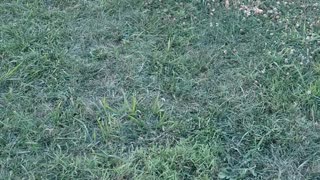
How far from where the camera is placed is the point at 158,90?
299cm

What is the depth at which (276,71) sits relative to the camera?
3045 millimetres

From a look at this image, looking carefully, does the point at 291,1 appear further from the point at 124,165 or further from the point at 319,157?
the point at 124,165

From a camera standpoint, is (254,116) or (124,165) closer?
(124,165)

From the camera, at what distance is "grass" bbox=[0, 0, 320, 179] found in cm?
256

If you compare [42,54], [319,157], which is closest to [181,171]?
[319,157]

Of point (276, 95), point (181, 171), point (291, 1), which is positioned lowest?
point (181, 171)

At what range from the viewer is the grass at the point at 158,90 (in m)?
2.56

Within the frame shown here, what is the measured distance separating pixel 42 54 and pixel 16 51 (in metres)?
0.17

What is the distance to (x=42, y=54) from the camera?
10.5 ft

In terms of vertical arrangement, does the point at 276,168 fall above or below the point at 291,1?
below

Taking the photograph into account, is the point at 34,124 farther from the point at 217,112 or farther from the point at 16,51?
the point at 217,112

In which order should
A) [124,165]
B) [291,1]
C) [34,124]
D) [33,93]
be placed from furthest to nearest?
1. [291,1]
2. [33,93]
3. [34,124]
4. [124,165]

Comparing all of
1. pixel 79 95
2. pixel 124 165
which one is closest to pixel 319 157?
pixel 124 165

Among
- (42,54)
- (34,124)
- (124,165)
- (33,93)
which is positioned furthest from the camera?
(42,54)
